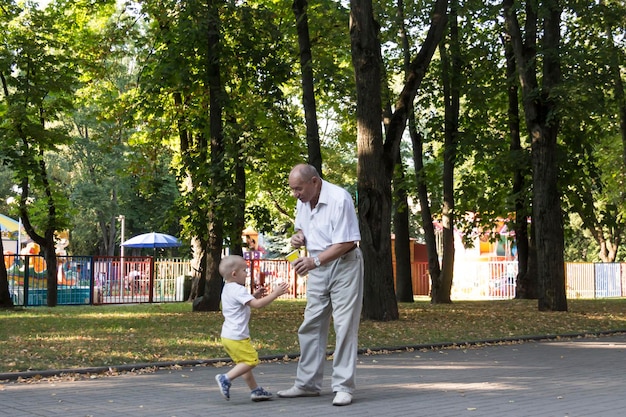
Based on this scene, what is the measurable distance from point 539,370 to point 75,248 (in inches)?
2369

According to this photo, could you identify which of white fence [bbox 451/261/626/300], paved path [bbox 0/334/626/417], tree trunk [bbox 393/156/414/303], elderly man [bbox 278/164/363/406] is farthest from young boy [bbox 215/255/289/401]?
white fence [bbox 451/261/626/300]

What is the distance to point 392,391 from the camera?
911 cm

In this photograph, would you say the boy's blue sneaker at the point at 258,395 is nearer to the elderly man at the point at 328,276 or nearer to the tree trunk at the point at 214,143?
the elderly man at the point at 328,276

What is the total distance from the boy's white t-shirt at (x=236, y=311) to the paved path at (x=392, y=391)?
2.05 feet

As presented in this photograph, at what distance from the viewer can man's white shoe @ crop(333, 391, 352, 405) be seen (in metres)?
7.92

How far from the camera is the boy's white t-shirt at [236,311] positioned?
8.20 metres

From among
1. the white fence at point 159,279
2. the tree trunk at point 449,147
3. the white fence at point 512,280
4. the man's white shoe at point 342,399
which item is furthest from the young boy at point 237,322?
the white fence at point 512,280

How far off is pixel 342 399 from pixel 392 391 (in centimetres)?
130

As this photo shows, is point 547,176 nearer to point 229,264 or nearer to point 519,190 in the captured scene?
point 519,190

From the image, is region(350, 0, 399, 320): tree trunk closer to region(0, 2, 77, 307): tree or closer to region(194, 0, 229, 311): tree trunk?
region(194, 0, 229, 311): tree trunk

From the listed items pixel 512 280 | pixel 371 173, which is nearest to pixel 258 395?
pixel 371 173

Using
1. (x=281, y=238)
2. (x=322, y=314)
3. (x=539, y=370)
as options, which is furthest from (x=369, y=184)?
(x=281, y=238)

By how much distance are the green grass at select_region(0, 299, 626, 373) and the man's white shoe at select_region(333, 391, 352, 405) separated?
4.39m

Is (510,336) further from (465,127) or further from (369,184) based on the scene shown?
(465,127)
